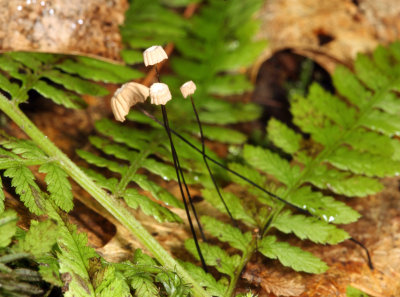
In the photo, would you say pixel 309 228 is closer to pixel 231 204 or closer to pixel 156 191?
pixel 231 204

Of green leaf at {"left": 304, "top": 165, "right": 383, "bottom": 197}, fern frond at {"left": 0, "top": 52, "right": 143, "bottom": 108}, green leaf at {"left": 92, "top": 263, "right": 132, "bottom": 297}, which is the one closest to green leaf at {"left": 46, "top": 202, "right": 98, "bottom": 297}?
green leaf at {"left": 92, "top": 263, "right": 132, "bottom": 297}

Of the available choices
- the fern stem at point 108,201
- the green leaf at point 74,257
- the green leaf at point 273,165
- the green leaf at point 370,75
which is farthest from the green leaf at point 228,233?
the green leaf at point 370,75

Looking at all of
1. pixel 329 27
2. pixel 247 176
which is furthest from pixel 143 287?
pixel 329 27

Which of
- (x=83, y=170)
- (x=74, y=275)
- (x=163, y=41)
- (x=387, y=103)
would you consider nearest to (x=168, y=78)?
(x=163, y=41)

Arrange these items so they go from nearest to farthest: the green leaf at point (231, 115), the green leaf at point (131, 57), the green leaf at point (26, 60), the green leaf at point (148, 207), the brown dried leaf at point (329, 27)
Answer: the green leaf at point (148, 207), the green leaf at point (26, 60), the green leaf at point (131, 57), the green leaf at point (231, 115), the brown dried leaf at point (329, 27)

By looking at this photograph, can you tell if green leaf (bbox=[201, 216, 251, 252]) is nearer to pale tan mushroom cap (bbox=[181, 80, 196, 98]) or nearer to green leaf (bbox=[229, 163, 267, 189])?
green leaf (bbox=[229, 163, 267, 189])

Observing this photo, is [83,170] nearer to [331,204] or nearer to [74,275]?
[74,275]

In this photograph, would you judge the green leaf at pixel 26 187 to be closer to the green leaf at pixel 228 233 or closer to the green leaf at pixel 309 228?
the green leaf at pixel 228 233
